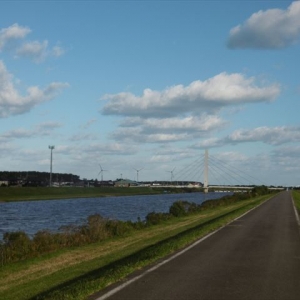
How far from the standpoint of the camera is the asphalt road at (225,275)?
10.0 m

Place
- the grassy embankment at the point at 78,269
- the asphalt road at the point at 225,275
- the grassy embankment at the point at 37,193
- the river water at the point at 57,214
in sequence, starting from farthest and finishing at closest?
the grassy embankment at the point at 37,193, the river water at the point at 57,214, the grassy embankment at the point at 78,269, the asphalt road at the point at 225,275

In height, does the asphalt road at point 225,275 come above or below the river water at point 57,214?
above

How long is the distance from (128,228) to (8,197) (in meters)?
Result: 90.5

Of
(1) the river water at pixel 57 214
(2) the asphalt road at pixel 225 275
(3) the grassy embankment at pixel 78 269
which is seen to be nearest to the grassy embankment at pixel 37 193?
(1) the river water at pixel 57 214

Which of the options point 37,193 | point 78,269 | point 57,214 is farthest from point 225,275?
point 37,193

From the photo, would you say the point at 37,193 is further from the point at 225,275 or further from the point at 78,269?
the point at 225,275

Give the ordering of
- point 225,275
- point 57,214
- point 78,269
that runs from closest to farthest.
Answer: point 225,275
point 78,269
point 57,214

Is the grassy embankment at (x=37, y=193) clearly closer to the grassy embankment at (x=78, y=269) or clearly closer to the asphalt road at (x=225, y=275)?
the grassy embankment at (x=78, y=269)

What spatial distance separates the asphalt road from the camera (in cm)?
1005

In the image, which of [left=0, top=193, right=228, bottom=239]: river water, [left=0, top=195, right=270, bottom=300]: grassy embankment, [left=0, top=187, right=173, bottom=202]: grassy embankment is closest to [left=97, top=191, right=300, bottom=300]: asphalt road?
[left=0, top=195, right=270, bottom=300]: grassy embankment

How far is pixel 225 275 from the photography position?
12.3 metres

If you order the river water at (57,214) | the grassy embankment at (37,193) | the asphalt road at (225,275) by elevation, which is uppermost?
the grassy embankment at (37,193)

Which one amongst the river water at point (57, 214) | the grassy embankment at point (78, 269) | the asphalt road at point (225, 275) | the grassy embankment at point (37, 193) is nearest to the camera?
the asphalt road at point (225, 275)

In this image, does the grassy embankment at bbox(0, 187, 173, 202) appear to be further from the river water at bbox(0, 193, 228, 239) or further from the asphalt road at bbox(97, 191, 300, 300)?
the asphalt road at bbox(97, 191, 300, 300)
